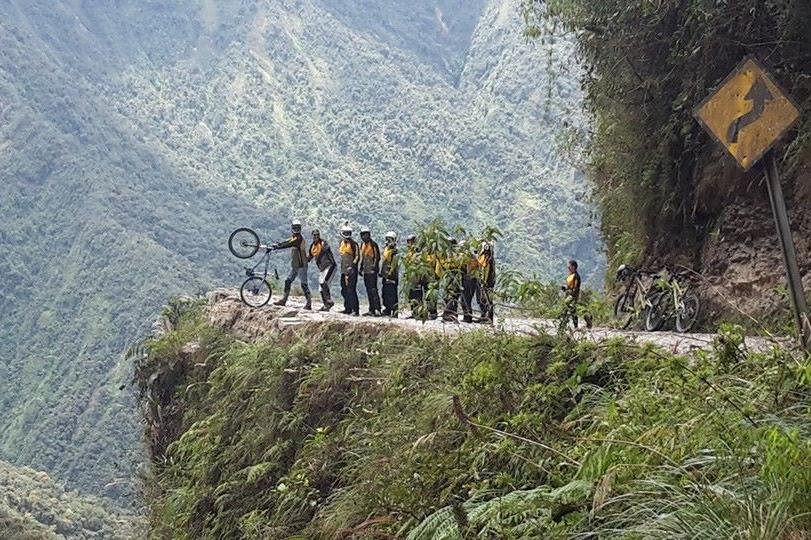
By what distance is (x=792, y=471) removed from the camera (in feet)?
13.9

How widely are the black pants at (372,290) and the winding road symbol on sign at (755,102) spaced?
36.4 ft

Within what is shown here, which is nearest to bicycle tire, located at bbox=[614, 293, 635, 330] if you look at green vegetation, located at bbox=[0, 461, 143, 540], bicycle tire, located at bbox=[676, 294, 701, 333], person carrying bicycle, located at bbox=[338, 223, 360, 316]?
bicycle tire, located at bbox=[676, 294, 701, 333]

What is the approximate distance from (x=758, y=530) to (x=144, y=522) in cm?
1351

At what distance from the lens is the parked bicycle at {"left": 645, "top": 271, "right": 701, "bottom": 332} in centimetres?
1270

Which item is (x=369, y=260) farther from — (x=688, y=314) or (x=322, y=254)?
(x=688, y=314)

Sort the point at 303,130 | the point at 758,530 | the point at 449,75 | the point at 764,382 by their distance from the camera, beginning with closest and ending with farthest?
the point at 758,530, the point at 764,382, the point at 303,130, the point at 449,75

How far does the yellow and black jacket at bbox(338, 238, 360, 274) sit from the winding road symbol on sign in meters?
11.0

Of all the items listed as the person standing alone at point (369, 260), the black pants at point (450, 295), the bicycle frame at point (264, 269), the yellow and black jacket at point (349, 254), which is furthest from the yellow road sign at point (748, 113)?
the bicycle frame at point (264, 269)

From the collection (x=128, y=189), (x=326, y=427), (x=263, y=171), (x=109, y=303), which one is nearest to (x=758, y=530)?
(x=326, y=427)

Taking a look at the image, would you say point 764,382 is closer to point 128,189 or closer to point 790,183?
point 790,183

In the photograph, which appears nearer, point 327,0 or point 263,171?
point 263,171

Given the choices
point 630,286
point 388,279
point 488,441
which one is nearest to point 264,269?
point 388,279

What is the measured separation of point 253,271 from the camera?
17.3 metres

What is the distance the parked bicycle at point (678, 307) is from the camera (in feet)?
41.7
